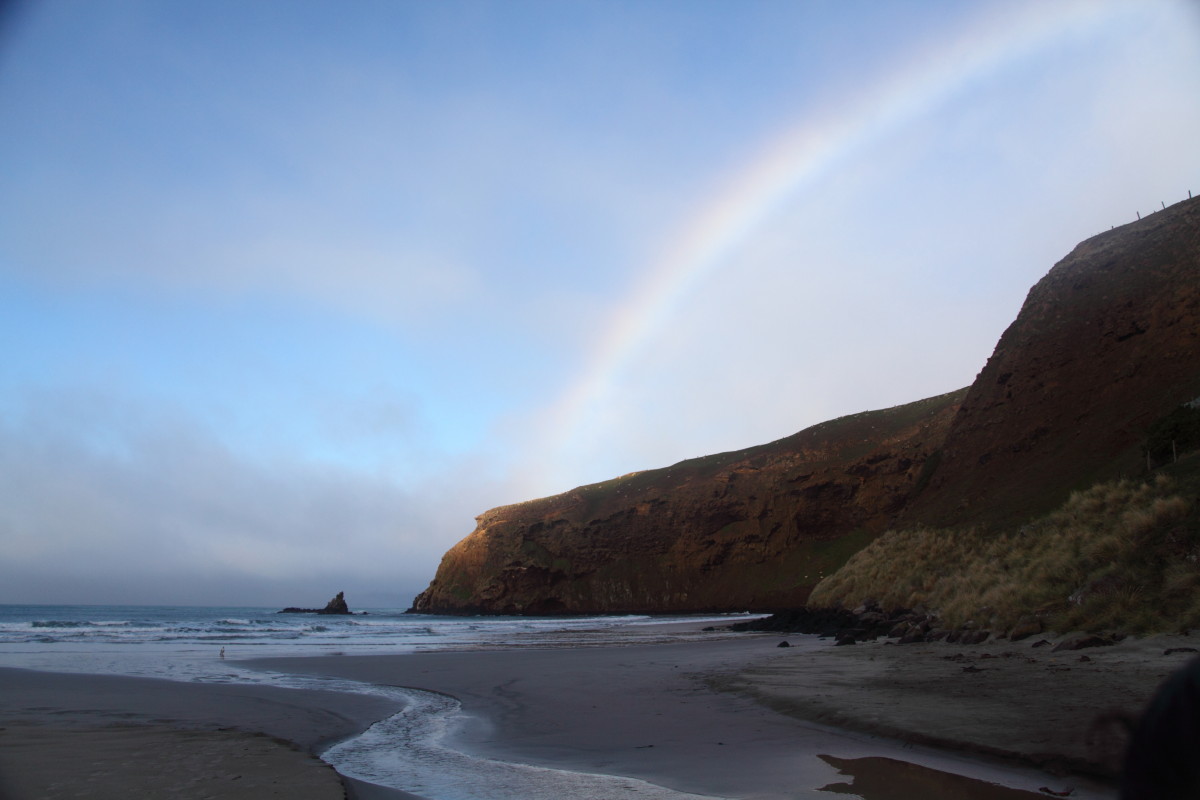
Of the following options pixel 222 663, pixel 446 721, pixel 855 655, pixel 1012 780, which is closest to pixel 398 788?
pixel 446 721

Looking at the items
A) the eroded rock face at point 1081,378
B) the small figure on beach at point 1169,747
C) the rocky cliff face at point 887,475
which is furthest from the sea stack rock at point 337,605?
the small figure on beach at point 1169,747

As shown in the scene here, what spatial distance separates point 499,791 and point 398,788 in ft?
3.14

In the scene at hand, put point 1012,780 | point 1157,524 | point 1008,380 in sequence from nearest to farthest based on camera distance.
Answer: point 1012,780 < point 1157,524 < point 1008,380

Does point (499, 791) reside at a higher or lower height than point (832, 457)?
lower

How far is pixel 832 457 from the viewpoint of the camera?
75812 mm

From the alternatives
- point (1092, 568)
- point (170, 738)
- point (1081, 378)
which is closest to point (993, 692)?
point (1092, 568)

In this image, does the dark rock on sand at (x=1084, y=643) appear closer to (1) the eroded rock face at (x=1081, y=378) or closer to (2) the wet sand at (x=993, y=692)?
A: (2) the wet sand at (x=993, y=692)

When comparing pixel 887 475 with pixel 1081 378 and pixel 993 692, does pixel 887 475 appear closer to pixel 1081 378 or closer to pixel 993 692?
pixel 1081 378

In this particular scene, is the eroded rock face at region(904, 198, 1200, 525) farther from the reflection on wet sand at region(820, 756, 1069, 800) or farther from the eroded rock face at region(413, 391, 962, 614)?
the eroded rock face at region(413, 391, 962, 614)

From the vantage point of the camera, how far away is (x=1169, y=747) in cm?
151

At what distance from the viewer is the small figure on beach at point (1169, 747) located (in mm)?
1477

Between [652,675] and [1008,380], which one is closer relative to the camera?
Result: [652,675]

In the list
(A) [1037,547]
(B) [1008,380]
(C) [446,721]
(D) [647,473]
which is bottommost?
(C) [446,721]

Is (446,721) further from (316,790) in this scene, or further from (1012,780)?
(1012,780)
